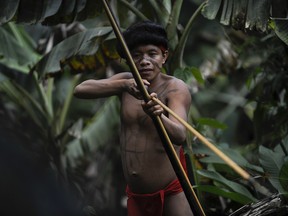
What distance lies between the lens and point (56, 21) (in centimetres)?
517

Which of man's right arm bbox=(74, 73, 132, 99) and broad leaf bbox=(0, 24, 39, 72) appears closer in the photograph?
man's right arm bbox=(74, 73, 132, 99)

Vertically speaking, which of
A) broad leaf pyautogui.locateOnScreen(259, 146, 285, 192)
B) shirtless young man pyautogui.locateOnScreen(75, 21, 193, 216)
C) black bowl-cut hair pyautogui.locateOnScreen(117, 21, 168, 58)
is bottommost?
broad leaf pyautogui.locateOnScreen(259, 146, 285, 192)

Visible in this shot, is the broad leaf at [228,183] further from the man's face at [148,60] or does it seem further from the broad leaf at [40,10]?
the broad leaf at [40,10]

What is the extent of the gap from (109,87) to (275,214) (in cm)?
130

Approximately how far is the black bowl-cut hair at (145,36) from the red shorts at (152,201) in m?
0.77

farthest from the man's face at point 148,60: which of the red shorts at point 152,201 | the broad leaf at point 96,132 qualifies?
the broad leaf at point 96,132

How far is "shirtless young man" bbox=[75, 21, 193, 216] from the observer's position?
387 centimetres

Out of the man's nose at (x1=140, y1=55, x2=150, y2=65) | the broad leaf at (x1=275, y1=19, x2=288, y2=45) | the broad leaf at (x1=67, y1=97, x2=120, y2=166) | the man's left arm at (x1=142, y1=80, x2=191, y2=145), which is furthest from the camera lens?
the broad leaf at (x1=67, y1=97, x2=120, y2=166)

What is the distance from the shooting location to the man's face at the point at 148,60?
3832 mm

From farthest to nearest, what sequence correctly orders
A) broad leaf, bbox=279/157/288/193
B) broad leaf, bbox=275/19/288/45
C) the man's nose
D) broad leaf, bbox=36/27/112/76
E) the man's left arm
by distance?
broad leaf, bbox=36/27/112/76 → broad leaf, bbox=275/19/288/45 → broad leaf, bbox=279/157/288/193 → the man's nose → the man's left arm

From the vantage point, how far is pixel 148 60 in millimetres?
3842

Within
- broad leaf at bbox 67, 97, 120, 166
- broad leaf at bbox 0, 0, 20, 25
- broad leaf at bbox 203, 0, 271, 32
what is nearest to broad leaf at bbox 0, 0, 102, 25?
broad leaf at bbox 0, 0, 20, 25

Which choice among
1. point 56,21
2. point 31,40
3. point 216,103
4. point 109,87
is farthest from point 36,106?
point 216,103

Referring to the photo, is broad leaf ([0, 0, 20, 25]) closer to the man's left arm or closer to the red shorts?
the man's left arm
